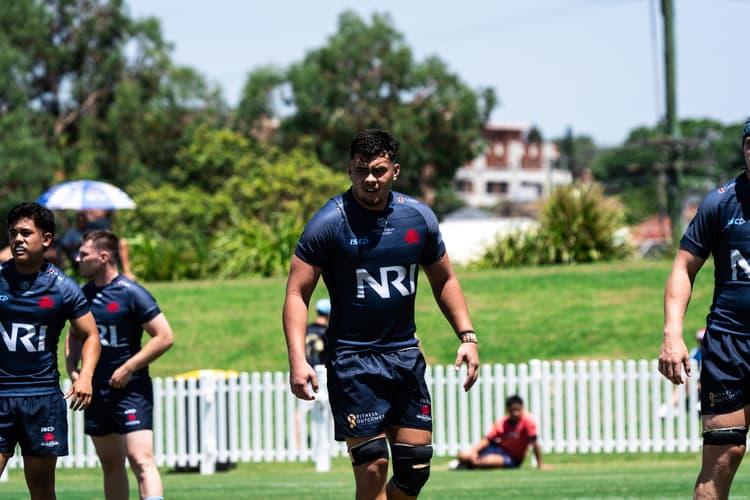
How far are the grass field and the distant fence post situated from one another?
22cm

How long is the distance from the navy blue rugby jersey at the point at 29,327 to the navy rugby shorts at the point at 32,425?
0.18ft

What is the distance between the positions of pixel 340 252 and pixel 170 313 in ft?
59.1

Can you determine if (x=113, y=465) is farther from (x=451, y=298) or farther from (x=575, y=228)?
(x=575, y=228)

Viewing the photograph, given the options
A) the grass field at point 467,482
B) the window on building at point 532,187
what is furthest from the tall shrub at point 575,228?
the window on building at point 532,187

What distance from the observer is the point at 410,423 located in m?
6.55

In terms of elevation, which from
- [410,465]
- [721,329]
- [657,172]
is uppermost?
[657,172]

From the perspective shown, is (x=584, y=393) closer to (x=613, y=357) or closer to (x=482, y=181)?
(x=613, y=357)

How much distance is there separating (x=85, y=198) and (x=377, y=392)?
35.2 feet

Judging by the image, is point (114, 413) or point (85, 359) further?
point (114, 413)

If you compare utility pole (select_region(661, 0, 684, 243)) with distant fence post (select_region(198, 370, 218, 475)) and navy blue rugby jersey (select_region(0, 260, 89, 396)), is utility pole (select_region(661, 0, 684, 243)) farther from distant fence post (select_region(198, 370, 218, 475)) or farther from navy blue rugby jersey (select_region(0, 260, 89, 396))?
navy blue rugby jersey (select_region(0, 260, 89, 396))

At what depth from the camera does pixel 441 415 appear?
16.2 m

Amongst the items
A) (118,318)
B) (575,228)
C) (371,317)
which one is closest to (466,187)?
(575,228)

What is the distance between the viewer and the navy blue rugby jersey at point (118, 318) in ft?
27.6

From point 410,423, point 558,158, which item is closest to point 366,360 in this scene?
point 410,423
